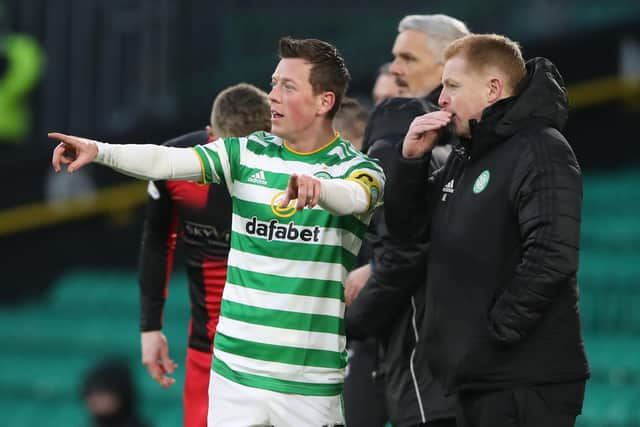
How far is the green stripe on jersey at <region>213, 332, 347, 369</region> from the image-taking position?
126 inches

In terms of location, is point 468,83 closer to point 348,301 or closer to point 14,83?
point 348,301

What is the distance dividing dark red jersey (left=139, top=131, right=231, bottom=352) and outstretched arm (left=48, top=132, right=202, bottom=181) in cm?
63

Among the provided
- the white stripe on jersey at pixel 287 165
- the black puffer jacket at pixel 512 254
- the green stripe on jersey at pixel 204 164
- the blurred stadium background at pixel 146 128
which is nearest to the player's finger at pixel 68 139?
the green stripe on jersey at pixel 204 164

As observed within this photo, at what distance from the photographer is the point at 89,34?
11.6 m

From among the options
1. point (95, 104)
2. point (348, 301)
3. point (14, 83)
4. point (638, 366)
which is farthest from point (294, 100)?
point (14, 83)

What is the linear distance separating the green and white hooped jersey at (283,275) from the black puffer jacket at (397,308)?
349 millimetres

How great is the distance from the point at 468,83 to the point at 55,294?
7433 mm

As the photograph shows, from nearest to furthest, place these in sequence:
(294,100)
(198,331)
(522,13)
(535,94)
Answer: (535,94) → (294,100) → (198,331) → (522,13)

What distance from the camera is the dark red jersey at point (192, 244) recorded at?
3.91 m

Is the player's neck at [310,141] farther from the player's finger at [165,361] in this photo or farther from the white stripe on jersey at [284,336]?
the player's finger at [165,361]

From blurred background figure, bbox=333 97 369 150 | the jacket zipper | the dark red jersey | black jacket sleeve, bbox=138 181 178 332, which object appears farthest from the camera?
blurred background figure, bbox=333 97 369 150

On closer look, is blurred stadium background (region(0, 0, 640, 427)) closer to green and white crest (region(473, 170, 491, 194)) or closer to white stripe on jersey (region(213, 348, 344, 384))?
white stripe on jersey (region(213, 348, 344, 384))

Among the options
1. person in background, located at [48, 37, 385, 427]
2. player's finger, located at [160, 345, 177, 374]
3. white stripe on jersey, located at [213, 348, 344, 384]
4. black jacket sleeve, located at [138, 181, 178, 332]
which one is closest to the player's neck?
person in background, located at [48, 37, 385, 427]

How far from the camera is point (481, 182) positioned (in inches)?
122
